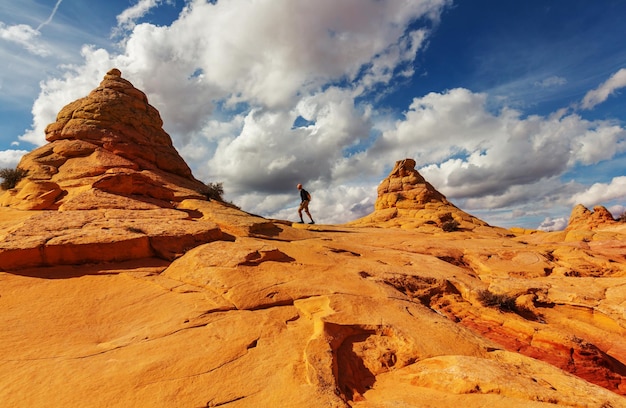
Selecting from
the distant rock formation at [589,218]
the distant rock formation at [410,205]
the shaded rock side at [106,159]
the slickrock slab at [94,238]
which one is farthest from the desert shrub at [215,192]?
the distant rock formation at [589,218]

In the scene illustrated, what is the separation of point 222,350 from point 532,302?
1076 cm

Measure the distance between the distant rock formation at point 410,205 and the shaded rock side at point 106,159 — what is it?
75.3 feet

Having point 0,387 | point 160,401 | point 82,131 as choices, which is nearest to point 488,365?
point 160,401

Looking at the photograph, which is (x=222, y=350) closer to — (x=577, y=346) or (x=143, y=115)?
(x=577, y=346)

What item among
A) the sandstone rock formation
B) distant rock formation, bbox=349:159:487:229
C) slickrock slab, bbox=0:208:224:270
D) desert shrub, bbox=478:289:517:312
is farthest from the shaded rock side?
distant rock formation, bbox=349:159:487:229

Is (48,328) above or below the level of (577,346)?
above

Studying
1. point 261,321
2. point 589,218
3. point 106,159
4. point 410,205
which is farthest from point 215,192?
point 589,218

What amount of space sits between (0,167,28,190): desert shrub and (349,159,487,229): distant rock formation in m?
29.8

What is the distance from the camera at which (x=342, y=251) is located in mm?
13172

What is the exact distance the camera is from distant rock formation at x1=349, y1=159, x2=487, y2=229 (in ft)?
119

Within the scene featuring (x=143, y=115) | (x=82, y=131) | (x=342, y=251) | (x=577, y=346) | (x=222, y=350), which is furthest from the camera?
(x=143, y=115)

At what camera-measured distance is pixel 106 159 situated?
19484 millimetres

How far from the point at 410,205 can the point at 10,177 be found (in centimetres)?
3739

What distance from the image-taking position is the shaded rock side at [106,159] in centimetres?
1442
